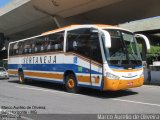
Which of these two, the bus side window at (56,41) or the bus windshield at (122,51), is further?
the bus side window at (56,41)

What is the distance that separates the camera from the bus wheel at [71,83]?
15.6 metres

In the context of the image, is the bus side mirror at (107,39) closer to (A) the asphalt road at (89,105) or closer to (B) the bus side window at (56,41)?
(A) the asphalt road at (89,105)

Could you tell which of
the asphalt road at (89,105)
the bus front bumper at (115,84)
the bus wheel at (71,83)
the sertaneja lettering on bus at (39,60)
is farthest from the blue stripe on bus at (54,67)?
the asphalt road at (89,105)

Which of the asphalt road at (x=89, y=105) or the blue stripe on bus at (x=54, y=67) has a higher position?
the blue stripe on bus at (x=54, y=67)

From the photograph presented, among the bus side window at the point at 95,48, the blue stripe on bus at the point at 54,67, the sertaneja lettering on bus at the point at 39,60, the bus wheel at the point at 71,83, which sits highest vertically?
the bus side window at the point at 95,48

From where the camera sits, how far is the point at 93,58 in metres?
14.0

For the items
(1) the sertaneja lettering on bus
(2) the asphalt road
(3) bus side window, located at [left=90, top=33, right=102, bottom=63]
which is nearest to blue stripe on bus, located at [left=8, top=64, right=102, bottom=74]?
(1) the sertaneja lettering on bus

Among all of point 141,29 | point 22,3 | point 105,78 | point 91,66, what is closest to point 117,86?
point 105,78

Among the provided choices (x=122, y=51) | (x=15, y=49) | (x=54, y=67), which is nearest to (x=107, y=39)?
(x=122, y=51)

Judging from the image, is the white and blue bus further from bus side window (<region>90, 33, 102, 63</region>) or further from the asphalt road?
the asphalt road

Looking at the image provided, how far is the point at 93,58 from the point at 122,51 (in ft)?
4.15

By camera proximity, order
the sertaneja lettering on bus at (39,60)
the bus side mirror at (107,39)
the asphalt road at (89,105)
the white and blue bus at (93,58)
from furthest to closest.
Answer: the sertaneja lettering on bus at (39,60)
the white and blue bus at (93,58)
the bus side mirror at (107,39)
the asphalt road at (89,105)

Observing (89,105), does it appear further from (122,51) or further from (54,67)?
(54,67)

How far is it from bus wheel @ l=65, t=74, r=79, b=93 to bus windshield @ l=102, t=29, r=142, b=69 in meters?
2.85
